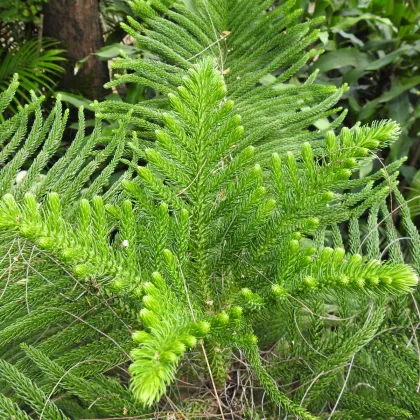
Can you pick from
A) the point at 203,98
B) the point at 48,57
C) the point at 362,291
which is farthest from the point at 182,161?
the point at 48,57

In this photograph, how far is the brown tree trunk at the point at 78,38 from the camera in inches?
56.8

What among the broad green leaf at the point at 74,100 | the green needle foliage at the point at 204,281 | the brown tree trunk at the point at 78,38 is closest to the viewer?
the green needle foliage at the point at 204,281

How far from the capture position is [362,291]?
368 millimetres

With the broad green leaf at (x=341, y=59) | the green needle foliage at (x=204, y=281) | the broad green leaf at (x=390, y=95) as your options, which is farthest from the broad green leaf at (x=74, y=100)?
the broad green leaf at (x=390, y=95)

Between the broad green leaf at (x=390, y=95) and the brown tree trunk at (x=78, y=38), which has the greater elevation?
the brown tree trunk at (x=78, y=38)

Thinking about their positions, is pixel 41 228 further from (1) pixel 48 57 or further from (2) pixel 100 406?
(1) pixel 48 57

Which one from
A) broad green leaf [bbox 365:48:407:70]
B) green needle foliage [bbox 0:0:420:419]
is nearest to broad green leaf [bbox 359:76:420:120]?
broad green leaf [bbox 365:48:407:70]

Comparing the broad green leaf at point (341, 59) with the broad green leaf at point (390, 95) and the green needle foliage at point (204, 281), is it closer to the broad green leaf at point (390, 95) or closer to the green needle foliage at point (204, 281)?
the broad green leaf at point (390, 95)

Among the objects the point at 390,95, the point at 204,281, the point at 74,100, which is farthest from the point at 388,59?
the point at 204,281

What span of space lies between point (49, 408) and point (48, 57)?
1255 millimetres

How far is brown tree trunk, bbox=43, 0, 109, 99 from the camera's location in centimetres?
144

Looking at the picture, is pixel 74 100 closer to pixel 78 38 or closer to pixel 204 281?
pixel 78 38

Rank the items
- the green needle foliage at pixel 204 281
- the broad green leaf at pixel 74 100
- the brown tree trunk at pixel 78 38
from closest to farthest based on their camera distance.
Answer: the green needle foliage at pixel 204 281
the broad green leaf at pixel 74 100
the brown tree trunk at pixel 78 38

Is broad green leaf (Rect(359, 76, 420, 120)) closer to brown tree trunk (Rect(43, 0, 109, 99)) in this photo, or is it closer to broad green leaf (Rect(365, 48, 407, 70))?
broad green leaf (Rect(365, 48, 407, 70))
